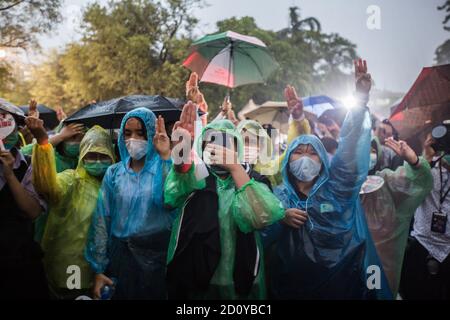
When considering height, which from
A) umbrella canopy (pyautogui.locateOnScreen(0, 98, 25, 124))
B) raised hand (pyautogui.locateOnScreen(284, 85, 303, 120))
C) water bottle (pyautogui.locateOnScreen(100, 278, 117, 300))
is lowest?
water bottle (pyautogui.locateOnScreen(100, 278, 117, 300))

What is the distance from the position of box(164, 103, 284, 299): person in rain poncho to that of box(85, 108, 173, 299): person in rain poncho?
0.56ft

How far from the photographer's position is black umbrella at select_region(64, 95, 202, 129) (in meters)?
2.65

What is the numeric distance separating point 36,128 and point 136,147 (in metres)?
0.56

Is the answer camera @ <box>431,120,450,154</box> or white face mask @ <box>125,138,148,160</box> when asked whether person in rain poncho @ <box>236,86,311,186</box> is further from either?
camera @ <box>431,120,450,154</box>

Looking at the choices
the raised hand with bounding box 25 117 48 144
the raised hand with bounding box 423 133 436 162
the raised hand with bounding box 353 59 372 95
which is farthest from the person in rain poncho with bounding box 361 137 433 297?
the raised hand with bounding box 25 117 48 144

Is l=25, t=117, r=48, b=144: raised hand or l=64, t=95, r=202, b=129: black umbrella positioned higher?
l=64, t=95, r=202, b=129: black umbrella

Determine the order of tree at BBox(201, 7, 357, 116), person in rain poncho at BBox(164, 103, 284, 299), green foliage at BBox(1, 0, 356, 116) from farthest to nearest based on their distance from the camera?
tree at BBox(201, 7, 357, 116) → green foliage at BBox(1, 0, 356, 116) → person in rain poncho at BBox(164, 103, 284, 299)

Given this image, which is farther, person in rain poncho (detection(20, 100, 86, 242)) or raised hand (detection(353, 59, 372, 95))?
person in rain poncho (detection(20, 100, 86, 242))

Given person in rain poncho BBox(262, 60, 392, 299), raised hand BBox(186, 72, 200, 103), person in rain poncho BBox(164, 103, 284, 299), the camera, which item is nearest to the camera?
person in rain poncho BBox(164, 103, 284, 299)

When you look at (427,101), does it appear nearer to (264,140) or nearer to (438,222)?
(438,222)

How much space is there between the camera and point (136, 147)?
214 cm
